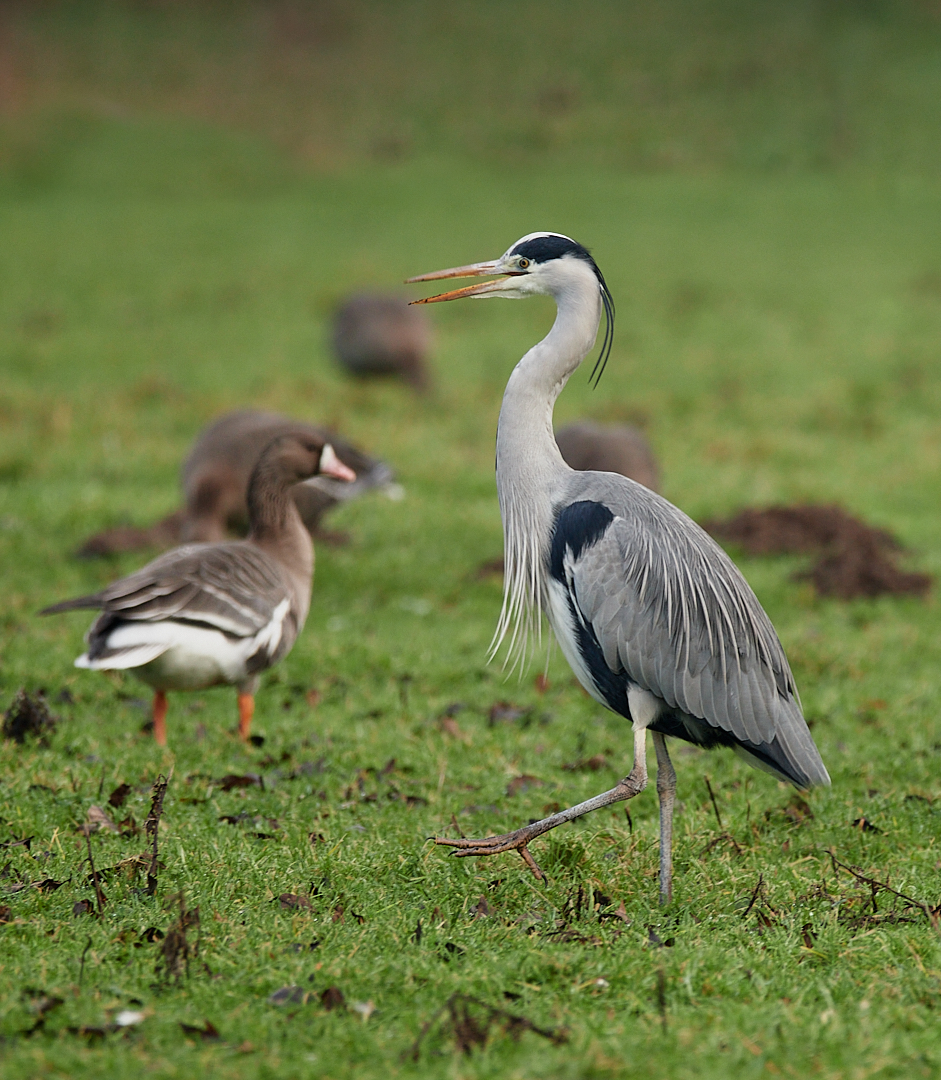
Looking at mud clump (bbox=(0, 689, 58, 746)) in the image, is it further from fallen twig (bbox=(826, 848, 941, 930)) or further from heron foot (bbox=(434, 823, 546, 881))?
fallen twig (bbox=(826, 848, 941, 930))

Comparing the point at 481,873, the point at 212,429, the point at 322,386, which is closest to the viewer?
the point at 481,873

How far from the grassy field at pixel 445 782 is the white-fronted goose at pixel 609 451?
3.32 ft

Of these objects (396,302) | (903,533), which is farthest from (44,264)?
(903,533)

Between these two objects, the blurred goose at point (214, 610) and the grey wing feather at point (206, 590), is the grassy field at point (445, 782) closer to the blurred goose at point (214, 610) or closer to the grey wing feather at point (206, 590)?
the blurred goose at point (214, 610)

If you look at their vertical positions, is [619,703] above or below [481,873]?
above

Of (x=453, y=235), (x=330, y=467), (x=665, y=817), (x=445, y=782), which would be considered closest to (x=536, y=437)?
(x=665, y=817)

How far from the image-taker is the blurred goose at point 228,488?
9.05 metres

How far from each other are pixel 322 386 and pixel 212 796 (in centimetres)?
1067

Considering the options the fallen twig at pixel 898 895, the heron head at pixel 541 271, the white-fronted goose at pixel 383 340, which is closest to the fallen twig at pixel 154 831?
the heron head at pixel 541 271

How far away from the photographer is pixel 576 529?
509 centimetres

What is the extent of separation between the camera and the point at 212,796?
18.6ft

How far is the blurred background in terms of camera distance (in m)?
12.2

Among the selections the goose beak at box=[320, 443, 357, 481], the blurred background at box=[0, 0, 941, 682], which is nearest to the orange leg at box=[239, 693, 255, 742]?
the goose beak at box=[320, 443, 357, 481]

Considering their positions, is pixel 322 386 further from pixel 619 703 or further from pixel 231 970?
pixel 231 970
